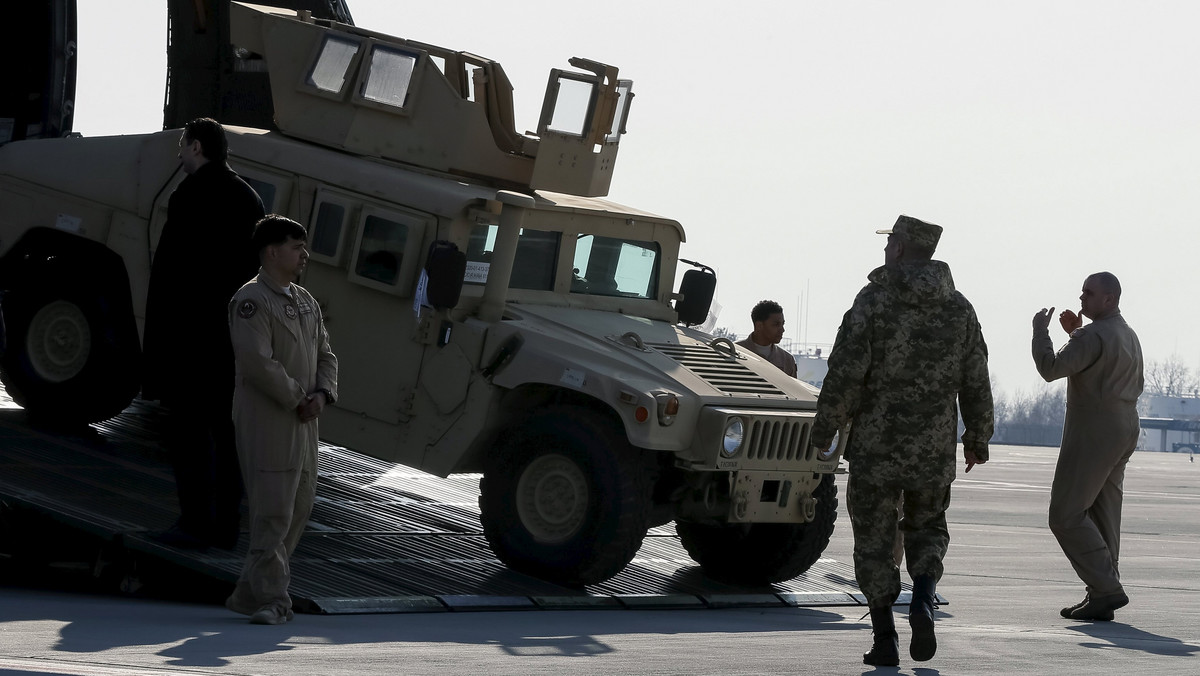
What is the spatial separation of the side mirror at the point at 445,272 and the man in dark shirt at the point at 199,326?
4.27 feet

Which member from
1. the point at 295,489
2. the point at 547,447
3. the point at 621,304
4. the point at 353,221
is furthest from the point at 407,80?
the point at 295,489

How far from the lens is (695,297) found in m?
11.3

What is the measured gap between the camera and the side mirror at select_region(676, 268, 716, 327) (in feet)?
37.1

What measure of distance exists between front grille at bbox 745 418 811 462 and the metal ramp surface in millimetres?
840

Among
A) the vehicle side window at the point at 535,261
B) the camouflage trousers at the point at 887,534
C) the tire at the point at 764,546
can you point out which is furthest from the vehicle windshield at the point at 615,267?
the camouflage trousers at the point at 887,534

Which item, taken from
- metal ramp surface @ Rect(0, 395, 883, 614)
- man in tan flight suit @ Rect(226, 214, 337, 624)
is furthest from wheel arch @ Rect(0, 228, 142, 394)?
man in tan flight suit @ Rect(226, 214, 337, 624)

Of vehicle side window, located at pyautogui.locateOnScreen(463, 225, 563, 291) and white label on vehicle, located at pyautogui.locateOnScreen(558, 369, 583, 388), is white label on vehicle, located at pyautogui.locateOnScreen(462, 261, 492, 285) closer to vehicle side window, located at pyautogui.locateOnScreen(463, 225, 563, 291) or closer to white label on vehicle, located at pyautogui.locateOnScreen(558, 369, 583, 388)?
vehicle side window, located at pyautogui.locateOnScreen(463, 225, 563, 291)

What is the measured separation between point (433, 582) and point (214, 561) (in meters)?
1.22

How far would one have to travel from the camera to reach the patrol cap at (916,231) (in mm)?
7410

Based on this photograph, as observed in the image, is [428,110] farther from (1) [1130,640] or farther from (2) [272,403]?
(1) [1130,640]

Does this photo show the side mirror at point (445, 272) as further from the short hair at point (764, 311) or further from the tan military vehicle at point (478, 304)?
the short hair at point (764, 311)

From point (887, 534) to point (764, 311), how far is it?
158 inches

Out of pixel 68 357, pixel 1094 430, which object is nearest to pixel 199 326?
pixel 68 357

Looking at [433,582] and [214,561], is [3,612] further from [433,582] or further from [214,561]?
[433,582]
